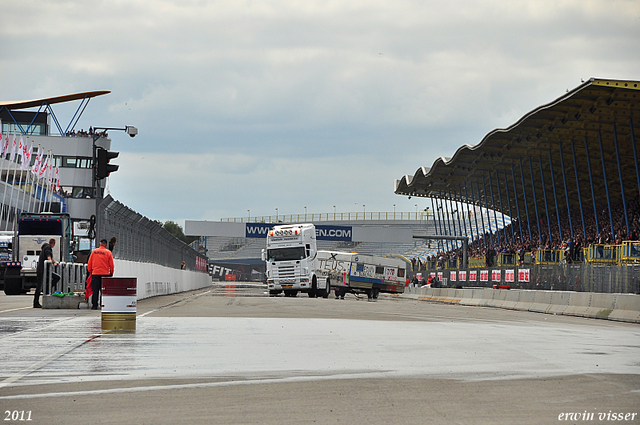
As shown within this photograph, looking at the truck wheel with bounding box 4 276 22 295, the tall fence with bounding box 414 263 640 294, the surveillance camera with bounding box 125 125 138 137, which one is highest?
the surveillance camera with bounding box 125 125 138 137

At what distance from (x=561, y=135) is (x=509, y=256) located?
8281 mm

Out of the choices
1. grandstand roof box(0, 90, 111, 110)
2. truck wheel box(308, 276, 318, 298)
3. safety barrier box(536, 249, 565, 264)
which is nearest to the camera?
truck wheel box(308, 276, 318, 298)

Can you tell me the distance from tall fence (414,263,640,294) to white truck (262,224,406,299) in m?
6.57

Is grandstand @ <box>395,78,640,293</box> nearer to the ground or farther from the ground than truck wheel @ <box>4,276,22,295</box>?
farther from the ground

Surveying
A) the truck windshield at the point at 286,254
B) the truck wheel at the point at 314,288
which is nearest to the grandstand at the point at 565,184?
the truck wheel at the point at 314,288

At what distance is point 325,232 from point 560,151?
5353cm

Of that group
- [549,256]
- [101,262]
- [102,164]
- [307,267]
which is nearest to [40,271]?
[101,262]

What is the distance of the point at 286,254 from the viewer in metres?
42.8

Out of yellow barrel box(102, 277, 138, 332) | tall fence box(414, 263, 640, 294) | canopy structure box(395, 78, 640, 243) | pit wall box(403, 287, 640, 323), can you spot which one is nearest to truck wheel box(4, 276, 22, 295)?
pit wall box(403, 287, 640, 323)

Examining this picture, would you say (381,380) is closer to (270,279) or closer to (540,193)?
(270,279)

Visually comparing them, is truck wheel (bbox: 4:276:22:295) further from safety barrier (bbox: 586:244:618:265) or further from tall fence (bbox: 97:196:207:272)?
safety barrier (bbox: 586:244:618:265)

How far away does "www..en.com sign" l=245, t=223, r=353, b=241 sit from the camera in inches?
4038

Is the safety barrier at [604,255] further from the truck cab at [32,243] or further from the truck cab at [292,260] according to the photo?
the truck cab at [32,243]

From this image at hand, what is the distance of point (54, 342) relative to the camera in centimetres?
1103
